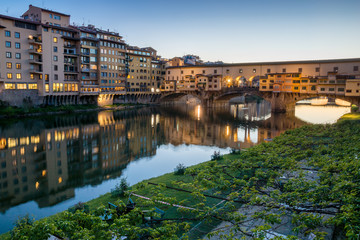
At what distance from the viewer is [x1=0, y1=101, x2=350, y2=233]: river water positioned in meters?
16.2

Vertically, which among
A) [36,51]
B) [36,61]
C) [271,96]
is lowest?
[271,96]

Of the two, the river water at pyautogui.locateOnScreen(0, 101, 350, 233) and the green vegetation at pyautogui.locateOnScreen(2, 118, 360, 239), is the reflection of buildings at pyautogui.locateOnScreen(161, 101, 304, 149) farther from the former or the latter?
the green vegetation at pyautogui.locateOnScreen(2, 118, 360, 239)

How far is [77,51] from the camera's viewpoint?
57531 mm

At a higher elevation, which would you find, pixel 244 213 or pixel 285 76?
pixel 285 76

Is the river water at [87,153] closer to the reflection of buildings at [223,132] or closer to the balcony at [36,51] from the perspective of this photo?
the reflection of buildings at [223,132]

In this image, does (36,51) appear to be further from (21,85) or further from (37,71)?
(21,85)

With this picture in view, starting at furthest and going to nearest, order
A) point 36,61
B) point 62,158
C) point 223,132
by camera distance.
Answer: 1. point 36,61
2. point 223,132
3. point 62,158

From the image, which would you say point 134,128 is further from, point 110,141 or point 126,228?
point 126,228

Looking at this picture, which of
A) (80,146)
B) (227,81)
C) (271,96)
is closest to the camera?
(80,146)

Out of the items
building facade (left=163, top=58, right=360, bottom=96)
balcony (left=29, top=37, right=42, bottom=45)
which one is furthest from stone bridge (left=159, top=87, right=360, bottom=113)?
balcony (left=29, top=37, right=42, bottom=45)

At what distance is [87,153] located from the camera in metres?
25.7

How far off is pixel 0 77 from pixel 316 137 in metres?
47.0

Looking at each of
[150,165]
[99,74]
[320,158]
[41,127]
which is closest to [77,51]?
[99,74]

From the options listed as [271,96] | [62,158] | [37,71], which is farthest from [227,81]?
[62,158]
